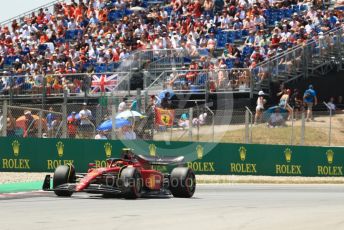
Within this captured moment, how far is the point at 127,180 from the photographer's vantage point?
60.0ft

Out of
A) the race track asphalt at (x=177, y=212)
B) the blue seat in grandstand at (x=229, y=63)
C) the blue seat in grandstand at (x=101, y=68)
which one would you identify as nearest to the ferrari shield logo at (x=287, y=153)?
the blue seat in grandstand at (x=229, y=63)

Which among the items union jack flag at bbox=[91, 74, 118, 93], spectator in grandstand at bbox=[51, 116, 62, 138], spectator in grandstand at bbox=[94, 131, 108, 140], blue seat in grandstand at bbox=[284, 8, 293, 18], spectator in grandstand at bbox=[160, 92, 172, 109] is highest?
blue seat in grandstand at bbox=[284, 8, 293, 18]

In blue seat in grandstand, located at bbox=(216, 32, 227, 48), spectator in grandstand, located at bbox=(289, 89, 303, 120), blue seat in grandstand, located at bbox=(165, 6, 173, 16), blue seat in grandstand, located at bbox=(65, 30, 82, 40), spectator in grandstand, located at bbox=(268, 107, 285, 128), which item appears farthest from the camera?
blue seat in grandstand, located at bbox=(65, 30, 82, 40)

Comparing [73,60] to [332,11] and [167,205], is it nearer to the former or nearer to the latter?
[332,11]

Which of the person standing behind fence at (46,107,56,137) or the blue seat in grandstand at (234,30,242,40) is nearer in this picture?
the person standing behind fence at (46,107,56,137)

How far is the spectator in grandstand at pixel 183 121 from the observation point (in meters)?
29.3

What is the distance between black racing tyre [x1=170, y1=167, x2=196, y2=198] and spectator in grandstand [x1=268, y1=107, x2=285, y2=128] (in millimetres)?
11288

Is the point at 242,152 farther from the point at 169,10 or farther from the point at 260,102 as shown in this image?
the point at 169,10

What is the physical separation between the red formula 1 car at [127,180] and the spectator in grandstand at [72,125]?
31.7 feet

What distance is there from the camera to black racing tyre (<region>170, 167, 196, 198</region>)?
1964 centimetres

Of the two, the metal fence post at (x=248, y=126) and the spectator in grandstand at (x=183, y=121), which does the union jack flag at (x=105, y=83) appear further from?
the metal fence post at (x=248, y=126)

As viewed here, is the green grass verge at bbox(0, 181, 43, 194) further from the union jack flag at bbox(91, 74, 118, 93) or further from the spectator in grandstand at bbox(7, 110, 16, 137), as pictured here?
the union jack flag at bbox(91, 74, 118, 93)

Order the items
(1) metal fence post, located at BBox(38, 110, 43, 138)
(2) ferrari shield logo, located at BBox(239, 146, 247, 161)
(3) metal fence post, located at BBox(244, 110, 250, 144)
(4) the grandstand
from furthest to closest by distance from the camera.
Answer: (4) the grandstand
(2) ferrari shield logo, located at BBox(239, 146, 247, 161)
(3) metal fence post, located at BBox(244, 110, 250, 144)
(1) metal fence post, located at BBox(38, 110, 43, 138)

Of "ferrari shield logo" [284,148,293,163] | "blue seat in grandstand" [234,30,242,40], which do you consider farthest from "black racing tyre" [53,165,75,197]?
"blue seat in grandstand" [234,30,242,40]
